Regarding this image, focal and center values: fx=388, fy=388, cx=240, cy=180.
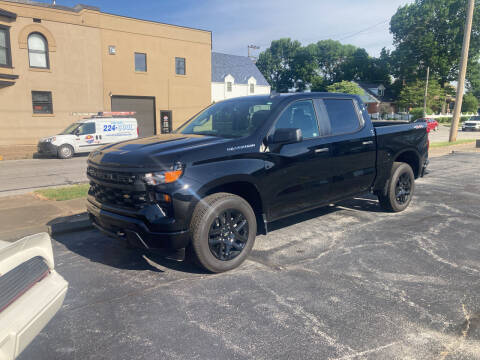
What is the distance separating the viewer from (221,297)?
371cm

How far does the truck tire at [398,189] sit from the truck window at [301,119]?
205 centimetres

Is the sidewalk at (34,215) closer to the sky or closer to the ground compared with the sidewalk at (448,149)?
closer to the ground

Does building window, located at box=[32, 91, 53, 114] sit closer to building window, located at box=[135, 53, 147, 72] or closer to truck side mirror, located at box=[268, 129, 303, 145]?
building window, located at box=[135, 53, 147, 72]

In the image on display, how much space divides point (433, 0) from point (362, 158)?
230 ft

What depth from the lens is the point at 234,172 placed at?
4.18m

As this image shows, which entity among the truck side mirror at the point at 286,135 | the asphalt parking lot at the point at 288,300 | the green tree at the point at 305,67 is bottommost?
the asphalt parking lot at the point at 288,300

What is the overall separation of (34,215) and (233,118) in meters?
3.85

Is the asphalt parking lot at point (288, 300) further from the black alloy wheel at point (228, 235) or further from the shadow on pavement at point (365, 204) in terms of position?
the shadow on pavement at point (365, 204)

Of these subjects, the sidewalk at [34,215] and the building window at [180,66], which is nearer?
the sidewalk at [34,215]

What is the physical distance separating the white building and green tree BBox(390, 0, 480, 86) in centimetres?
2916

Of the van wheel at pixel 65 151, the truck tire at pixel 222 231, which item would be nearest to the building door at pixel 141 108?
the van wheel at pixel 65 151

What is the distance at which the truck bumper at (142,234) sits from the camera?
379 cm

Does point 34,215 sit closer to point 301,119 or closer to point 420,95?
point 301,119

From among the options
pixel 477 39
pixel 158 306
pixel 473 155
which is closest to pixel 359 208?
pixel 158 306
